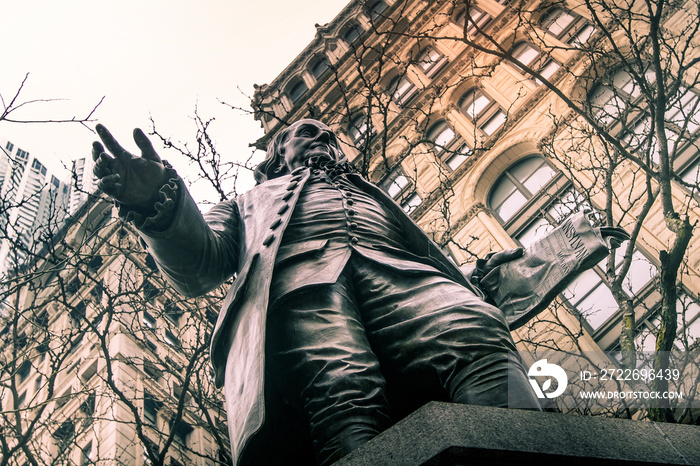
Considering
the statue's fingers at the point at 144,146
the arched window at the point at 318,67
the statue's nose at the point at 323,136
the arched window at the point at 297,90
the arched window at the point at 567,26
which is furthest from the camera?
the arched window at the point at 318,67

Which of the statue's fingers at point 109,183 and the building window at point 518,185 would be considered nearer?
the statue's fingers at point 109,183

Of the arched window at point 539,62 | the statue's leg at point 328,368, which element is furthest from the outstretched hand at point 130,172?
the arched window at point 539,62

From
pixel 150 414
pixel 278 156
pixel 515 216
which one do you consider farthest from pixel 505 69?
pixel 278 156

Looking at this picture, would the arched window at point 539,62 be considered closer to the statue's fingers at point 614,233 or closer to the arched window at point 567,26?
the arched window at point 567,26

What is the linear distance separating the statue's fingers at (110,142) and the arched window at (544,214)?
12556mm

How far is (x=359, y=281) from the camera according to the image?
3443 millimetres

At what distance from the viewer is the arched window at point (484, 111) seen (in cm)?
2322

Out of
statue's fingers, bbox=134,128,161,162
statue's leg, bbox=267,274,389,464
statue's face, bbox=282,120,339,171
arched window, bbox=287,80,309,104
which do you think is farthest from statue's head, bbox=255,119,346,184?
arched window, bbox=287,80,309,104

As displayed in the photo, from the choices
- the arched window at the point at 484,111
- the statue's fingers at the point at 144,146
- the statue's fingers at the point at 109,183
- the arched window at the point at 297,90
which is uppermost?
the arched window at the point at 297,90

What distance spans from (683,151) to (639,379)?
31.0 feet

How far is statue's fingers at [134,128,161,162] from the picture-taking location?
10.8 ft

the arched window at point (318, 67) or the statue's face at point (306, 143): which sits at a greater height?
the arched window at point (318, 67)

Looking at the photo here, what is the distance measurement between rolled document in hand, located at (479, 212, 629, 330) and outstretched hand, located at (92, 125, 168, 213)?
6.34ft

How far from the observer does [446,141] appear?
23609 millimetres
